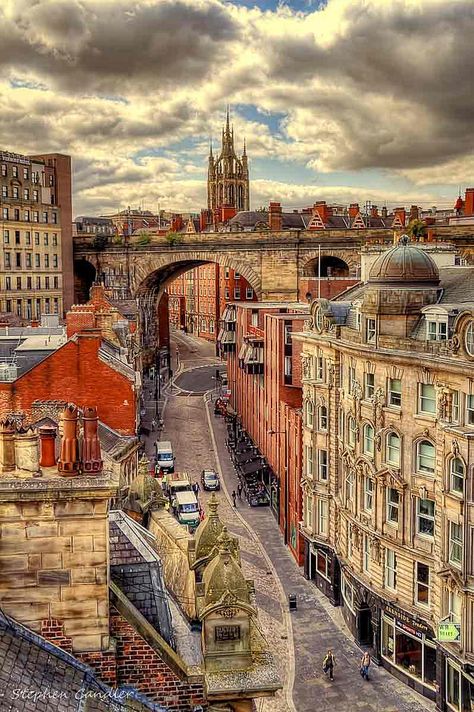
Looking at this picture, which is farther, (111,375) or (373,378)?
(111,375)

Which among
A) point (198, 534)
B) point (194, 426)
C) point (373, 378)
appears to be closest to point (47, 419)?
point (373, 378)

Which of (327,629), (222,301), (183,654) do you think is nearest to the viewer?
(183,654)

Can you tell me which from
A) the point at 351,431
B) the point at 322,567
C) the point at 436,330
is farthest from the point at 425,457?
the point at 322,567

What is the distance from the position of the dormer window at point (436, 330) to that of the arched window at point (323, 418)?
34.6ft

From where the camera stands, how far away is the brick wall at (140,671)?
10414 mm

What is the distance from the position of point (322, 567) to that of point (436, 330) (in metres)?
16.2

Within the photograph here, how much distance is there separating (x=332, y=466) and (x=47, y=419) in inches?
581

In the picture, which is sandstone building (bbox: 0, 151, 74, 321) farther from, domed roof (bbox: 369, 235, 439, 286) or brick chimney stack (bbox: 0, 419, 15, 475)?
brick chimney stack (bbox: 0, 419, 15, 475)

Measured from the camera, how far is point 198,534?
15125mm

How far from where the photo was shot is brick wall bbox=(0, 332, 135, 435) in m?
39.3

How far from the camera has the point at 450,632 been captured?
2964 cm

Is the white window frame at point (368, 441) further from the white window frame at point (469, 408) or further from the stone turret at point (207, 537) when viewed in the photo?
the stone turret at point (207, 537)

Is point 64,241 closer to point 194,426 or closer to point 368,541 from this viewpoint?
point 194,426

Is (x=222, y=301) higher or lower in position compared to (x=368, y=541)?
higher
